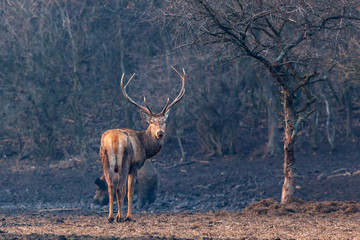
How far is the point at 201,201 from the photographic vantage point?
14.3 m

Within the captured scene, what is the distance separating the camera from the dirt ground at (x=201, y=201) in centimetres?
911

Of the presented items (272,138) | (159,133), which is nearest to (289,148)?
(159,133)

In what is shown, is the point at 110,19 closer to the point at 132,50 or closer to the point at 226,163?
the point at 132,50

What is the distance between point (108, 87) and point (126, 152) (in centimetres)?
874

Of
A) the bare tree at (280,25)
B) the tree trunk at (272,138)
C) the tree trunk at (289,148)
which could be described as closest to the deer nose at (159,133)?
the bare tree at (280,25)

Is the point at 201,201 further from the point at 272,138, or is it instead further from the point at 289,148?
the point at 272,138

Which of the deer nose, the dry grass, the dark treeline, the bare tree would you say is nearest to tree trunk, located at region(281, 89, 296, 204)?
the bare tree

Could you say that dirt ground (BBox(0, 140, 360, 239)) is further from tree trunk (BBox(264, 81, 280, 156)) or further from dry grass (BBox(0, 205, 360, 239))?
tree trunk (BBox(264, 81, 280, 156))

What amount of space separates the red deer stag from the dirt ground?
23.2 inches

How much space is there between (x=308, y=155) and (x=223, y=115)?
2898 mm

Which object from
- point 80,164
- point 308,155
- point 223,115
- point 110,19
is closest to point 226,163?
point 223,115

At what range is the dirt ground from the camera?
911 cm

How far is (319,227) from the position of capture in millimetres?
9422

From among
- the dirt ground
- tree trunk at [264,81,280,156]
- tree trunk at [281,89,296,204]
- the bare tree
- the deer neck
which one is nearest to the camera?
the dirt ground
